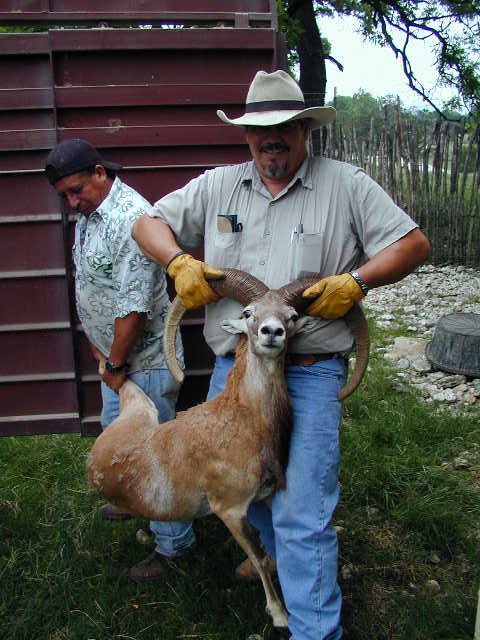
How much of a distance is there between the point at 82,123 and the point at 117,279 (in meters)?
1.33

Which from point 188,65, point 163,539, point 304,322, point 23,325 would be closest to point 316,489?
point 304,322

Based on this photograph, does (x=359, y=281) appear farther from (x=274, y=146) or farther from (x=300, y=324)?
(x=274, y=146)

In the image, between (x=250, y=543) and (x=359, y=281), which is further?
(x=250, y=543)

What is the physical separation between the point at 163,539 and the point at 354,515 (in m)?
1.46

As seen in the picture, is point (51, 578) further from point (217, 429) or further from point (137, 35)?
point (137, 35)

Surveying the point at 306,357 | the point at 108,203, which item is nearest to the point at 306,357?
the point at 306,357

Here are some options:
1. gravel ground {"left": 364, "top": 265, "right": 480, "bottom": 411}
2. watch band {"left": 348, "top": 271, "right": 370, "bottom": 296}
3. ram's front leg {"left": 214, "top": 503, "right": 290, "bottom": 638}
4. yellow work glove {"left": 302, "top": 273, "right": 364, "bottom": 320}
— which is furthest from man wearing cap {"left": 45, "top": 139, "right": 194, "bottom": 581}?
gravel ground {"left": 364, "top": 265, "right": 480, "bottom": 411}

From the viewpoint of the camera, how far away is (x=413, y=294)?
10922 mm

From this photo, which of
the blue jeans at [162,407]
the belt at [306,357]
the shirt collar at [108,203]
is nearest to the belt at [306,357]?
the belt at [306,357]

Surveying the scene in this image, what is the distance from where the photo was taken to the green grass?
157 inches

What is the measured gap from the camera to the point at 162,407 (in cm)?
458

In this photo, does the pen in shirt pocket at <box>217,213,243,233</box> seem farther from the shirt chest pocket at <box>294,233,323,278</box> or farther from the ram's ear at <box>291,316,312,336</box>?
the ram's ear at <box>291,316,312,336</box>

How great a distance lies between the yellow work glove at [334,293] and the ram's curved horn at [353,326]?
67mm

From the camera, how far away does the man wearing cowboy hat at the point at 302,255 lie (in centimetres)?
343
